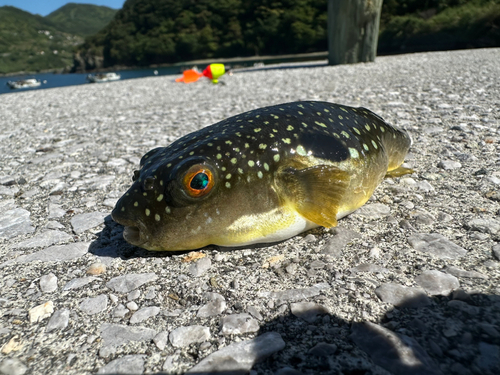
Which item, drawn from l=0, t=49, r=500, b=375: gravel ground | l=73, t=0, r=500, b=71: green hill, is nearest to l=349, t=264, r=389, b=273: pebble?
l=0, t=49, r=500, b=375: gravel ground

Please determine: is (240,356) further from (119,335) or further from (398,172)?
(398,172)

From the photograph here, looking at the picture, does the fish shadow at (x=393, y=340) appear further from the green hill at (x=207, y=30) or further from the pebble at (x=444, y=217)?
the green hill at (x=207, y=30)

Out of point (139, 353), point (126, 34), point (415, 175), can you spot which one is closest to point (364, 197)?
point (415, 175)

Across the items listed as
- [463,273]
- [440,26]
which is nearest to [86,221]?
[463,273]

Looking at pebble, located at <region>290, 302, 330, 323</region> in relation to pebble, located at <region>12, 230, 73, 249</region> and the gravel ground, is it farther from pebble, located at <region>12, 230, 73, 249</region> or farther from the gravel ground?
pebble, located at <region>12, 230, 73, 249</region>

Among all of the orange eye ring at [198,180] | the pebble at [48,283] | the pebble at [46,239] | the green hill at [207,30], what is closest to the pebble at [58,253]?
the pebble at [46,239]

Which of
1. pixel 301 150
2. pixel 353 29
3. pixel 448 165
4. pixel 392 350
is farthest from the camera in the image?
pixel 353 29
